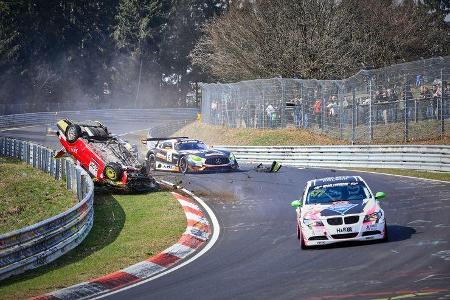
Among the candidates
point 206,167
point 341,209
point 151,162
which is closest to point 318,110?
point 206,167

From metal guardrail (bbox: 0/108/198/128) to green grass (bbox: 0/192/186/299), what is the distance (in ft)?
151

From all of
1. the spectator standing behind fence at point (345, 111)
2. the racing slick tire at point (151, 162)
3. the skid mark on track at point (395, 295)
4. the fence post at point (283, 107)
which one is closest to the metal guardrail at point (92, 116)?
the fence post at point (283, 107)

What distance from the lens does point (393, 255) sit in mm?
11797

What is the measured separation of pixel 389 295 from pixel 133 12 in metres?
78.2

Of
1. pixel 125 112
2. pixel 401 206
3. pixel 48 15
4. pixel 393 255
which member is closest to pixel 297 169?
pixel 401 206

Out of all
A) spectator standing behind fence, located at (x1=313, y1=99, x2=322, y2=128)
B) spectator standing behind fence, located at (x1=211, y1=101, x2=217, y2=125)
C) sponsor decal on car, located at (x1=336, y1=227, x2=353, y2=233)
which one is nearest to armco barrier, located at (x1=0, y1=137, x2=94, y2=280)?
sponsor decal on car, located at (x1=336, y1=227, x2=353, y2=233)

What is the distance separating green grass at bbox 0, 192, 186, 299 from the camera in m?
11.8

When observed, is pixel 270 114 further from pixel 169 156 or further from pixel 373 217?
pixel 373 217

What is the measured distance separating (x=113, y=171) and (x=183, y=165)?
6.67 m

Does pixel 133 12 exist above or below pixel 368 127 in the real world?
above

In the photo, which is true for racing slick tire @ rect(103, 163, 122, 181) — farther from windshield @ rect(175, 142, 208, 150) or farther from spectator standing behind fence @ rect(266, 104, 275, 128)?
spectator standing behind fence @ rect(266, 104, 275, 128)

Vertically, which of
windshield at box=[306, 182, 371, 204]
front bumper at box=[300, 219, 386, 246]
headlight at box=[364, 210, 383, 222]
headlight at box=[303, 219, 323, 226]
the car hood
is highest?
windshield at box=[306, 182, 371, 204]

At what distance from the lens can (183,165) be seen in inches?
1141

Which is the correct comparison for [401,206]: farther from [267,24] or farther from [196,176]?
[267,24]
